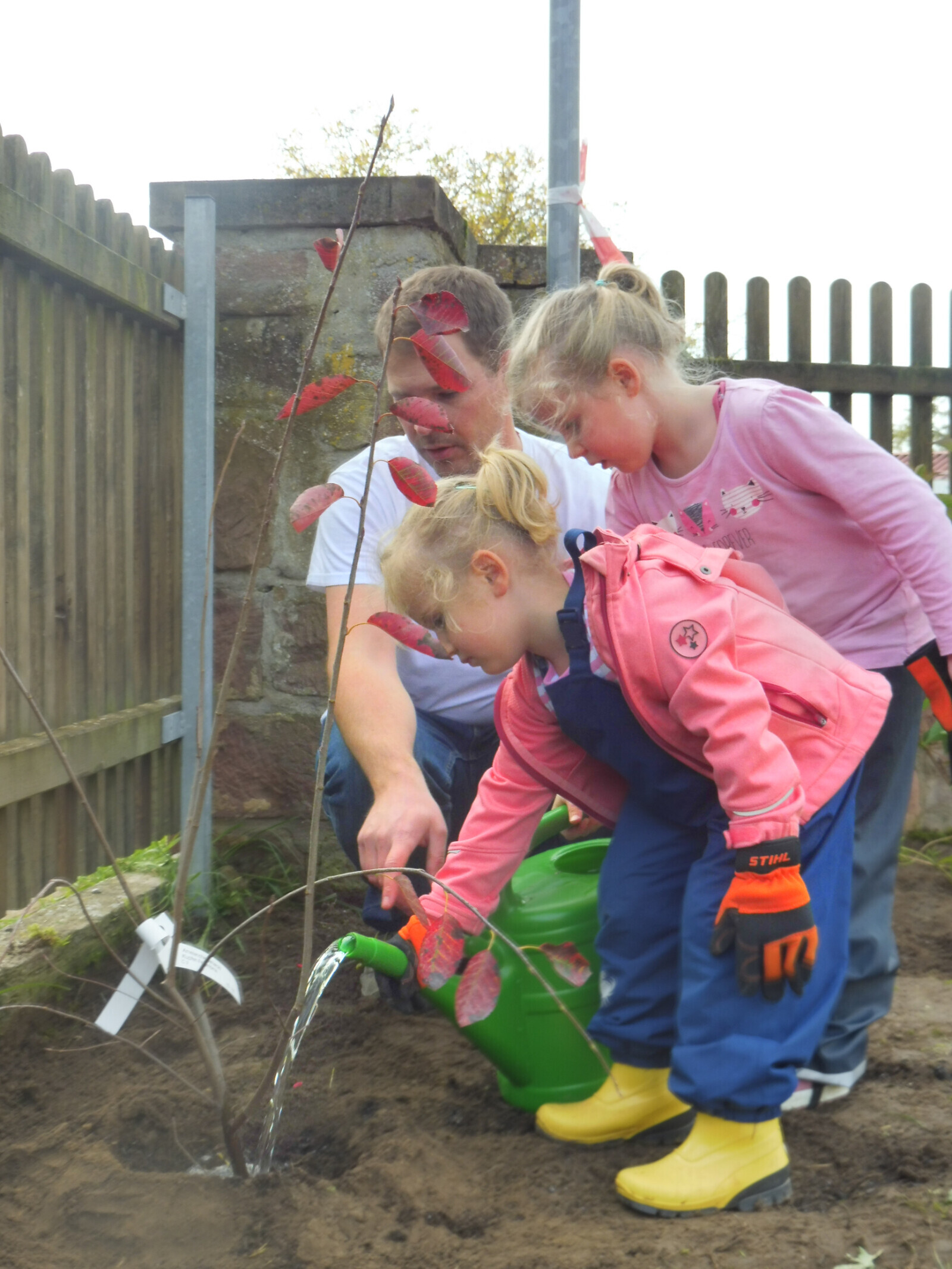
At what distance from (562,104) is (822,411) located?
108cm

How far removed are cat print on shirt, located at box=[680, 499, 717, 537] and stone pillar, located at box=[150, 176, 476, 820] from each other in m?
1.08

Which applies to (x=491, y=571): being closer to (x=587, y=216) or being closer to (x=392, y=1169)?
(x=392, y=1169)

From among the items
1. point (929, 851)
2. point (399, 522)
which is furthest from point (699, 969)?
point (929, 851)

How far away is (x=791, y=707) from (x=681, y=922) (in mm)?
355

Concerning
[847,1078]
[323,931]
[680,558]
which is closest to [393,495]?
[680,558]

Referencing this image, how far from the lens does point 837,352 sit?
13.1 ft

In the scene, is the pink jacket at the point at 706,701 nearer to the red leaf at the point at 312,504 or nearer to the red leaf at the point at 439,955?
the red leaf at the point at 439,955

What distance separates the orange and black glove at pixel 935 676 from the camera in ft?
5.58

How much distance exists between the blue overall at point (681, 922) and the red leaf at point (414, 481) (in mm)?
485

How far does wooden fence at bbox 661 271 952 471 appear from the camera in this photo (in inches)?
153

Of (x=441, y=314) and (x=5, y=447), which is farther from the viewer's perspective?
(x=5, y=447)

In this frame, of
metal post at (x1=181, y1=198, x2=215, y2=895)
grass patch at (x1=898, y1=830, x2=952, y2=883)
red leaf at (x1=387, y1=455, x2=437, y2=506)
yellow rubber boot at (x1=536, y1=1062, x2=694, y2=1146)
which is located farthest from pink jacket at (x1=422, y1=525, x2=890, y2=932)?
grass patch at (x1=898, y1=830, x2=952, y2=883)

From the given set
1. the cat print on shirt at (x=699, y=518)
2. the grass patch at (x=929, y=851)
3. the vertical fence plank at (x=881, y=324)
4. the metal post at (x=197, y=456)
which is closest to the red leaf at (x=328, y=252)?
the cat print on shirt at (x=699, y=518)

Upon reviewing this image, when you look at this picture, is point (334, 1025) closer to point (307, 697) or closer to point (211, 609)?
point (307, 697)
